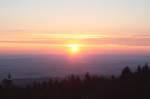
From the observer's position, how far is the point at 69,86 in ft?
87.1

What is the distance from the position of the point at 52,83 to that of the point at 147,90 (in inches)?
416

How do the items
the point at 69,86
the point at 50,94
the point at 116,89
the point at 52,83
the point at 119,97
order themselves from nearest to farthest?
the point at 119,97 < the point at 116,89 < the point at 50,94 < the point at 69,86 < the point at 52,83

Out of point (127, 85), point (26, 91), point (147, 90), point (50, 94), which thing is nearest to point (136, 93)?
point (147, 90)

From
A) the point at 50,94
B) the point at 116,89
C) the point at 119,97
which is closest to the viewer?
the point at 119,97

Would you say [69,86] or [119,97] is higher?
[69,86]

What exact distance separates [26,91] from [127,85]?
7.05 m

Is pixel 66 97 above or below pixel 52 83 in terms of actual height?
below

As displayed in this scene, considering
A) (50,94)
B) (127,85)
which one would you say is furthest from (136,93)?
(50,94)

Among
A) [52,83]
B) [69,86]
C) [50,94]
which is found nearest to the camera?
[50,94]

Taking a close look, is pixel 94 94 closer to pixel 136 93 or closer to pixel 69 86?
pixel 136 93

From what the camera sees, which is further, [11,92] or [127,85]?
[11,92]

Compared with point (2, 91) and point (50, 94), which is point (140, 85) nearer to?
point (50, 94)

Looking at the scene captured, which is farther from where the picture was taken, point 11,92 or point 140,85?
point 11,92

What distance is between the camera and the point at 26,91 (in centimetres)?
2672
